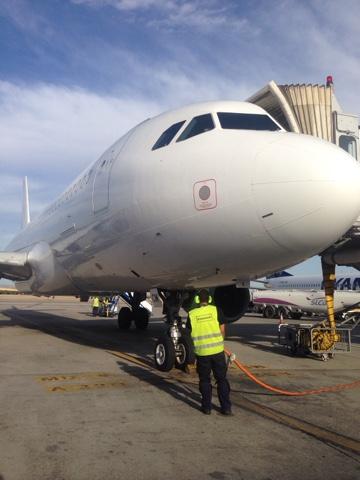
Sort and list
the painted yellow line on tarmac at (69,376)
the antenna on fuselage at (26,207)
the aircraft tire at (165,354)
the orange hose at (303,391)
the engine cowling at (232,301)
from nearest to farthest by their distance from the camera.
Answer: the orange hose at (303,391), the painted yellow line on tarmac at (69,376), the aircraft tire at (165,354), the engine cowling at (232,301), the antenna on fuselage at (26,207)

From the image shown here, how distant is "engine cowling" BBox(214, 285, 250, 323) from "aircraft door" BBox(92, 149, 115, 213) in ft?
10.8

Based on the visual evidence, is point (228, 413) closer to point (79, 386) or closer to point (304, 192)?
point (79, 386)

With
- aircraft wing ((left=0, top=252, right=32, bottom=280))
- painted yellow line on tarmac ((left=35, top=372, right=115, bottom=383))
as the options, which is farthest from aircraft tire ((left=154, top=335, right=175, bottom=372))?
aircraft wing ((left=0, top=252, right=32, bottom=280))

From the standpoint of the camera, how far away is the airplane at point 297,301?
3011cm

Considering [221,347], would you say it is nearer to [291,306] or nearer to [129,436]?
[129,436]

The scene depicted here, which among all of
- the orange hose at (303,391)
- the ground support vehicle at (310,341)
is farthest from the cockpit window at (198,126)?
the ground support vehicle at (310,341)

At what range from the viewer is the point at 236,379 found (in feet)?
27.0

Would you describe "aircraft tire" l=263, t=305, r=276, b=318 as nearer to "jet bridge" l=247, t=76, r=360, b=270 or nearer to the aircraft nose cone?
"jet bridge" l=247, t=76, r=360, b=270

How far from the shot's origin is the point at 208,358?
6.08 m

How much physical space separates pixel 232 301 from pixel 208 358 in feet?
14.5

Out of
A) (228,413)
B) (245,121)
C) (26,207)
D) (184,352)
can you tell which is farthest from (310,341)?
(26,207)

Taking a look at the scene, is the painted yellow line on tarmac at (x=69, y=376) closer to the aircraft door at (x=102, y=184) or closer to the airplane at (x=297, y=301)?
the aircraft door at (x=102, y=184)

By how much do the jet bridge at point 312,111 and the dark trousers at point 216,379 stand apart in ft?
18.9

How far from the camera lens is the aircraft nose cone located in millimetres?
5898
